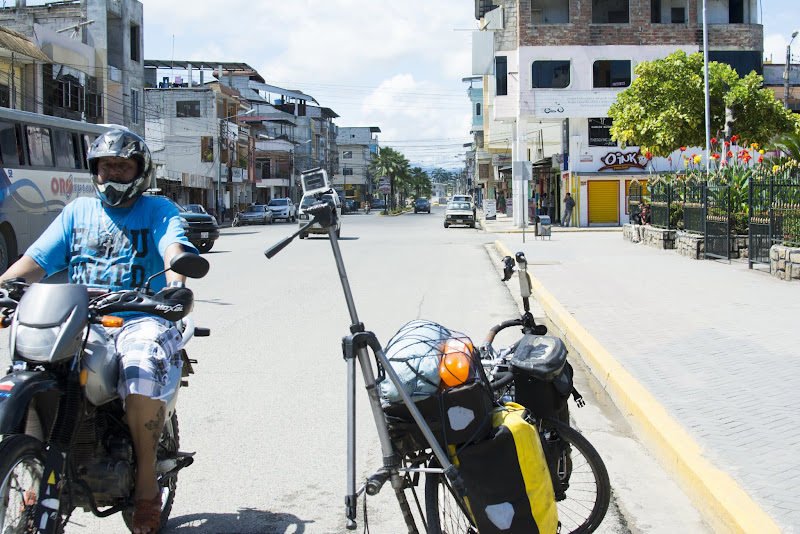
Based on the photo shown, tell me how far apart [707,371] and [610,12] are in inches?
1472

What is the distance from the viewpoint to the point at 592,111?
Result: 3966 centimetres

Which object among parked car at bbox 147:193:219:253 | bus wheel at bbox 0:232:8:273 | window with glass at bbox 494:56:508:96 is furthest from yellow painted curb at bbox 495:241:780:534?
window with glass at bbox 494:56:508:96

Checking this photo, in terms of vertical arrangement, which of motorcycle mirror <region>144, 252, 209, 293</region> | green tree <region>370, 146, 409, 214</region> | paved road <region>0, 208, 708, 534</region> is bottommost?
paved road <region>0, 208, 708, 534</region>

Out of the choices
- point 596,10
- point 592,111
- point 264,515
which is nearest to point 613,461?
point 264,515

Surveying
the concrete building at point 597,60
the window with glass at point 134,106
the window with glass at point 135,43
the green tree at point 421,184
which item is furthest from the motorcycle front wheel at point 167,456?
the green tree at point 421,184

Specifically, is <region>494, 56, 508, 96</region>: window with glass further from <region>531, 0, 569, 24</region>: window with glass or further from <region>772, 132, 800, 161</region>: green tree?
<region>772, 132, 800, 161</region>: green tree

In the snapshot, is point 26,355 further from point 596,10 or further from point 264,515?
point 596,10

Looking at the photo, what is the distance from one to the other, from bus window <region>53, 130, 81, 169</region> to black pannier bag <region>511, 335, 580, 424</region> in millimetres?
19029

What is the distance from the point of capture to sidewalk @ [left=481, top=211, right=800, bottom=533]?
13.9 feet

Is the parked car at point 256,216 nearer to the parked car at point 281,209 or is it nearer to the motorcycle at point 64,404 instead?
the parked car at point 281,209

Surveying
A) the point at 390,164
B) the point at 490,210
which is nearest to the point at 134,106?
the point at 490,210

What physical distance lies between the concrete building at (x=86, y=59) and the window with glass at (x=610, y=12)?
82.3ft

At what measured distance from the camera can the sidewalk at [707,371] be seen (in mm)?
4227

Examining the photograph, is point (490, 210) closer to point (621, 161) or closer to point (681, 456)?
point (621, 161)
